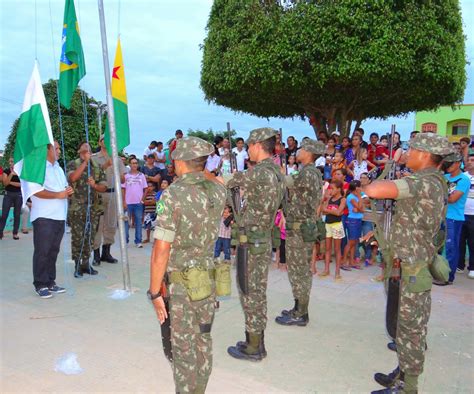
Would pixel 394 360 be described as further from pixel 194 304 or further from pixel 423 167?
pixel 194 304

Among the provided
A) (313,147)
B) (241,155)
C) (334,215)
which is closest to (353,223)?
(334,215)

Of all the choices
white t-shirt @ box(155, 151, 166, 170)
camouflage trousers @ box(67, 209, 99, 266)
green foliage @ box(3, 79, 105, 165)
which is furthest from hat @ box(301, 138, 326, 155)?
green foliage @ box(3, 79, 105, 165)

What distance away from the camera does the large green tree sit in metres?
10.7

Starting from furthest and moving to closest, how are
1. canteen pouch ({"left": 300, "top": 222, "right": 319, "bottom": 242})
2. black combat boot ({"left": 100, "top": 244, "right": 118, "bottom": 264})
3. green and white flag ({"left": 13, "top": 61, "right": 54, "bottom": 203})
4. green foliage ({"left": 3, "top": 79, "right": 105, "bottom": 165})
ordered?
green foliage ({"left": 3, "top": 79, "right": 105, "bottom": 165}), black combat boot ({"left": 100, "top": 244, "right": 118, "bottom": 264}), green and white flag ({"left": 13, "top": 61, "right": 54, "bottom": 203}), canteen pouch ({"left": 300, "top": 222, "right": 319, "bottom": 242})

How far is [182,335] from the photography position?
262 cm

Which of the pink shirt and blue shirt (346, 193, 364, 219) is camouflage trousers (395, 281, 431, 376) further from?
the pink shirt

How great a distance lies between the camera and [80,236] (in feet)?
20.3

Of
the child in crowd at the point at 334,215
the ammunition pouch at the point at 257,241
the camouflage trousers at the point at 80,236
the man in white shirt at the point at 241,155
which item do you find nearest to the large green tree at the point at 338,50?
the man in white shirt at the point at 241,155

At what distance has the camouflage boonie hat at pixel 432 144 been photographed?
2.86m

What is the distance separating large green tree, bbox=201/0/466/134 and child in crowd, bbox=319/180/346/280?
5.44m

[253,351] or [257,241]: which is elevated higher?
[257,241]

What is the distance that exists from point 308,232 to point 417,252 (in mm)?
1513

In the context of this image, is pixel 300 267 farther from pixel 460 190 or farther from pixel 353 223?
pixel 460 190

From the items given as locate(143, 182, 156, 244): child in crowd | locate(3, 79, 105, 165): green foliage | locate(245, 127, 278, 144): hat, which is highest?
locate(3, 79, 105, 165): green foliage
